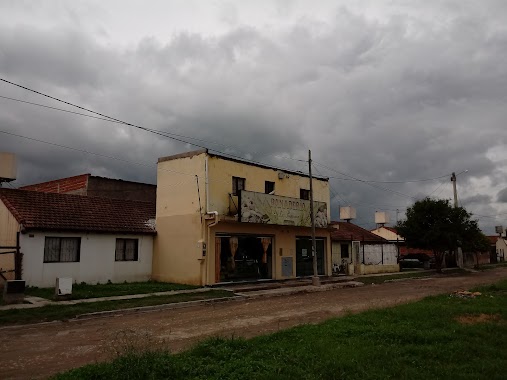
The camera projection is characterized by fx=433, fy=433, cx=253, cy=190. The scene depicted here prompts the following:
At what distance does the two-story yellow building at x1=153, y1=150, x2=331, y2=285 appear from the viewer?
2284 centimetres

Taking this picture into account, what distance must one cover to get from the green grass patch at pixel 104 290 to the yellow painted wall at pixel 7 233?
1.70 meters

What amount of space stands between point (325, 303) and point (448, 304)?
4633 mm

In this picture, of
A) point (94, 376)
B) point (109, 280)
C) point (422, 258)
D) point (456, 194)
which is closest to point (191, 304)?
point (109, 280)

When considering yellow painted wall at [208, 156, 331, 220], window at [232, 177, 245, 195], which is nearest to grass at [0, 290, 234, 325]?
yellow painted wall at [208, 156, 331, 220]

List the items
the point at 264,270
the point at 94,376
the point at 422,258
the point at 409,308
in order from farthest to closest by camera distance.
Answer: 1. the point at 422,258
2. the point at 264,270
3. the point at 409,308
4. the point at 94,376

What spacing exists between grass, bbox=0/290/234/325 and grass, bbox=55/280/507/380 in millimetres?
7590

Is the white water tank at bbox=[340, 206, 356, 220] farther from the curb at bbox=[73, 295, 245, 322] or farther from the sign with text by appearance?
the curb at bbox=[73, 295, 245, 322]

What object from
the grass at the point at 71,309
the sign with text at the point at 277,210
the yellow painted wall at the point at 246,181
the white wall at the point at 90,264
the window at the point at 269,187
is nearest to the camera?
the grass at the point at 71,309

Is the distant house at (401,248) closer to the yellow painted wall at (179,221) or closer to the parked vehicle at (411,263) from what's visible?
the parked vehicle at (411,263)

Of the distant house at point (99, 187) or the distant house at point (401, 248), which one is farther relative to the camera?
the distant house at point (401, 248)

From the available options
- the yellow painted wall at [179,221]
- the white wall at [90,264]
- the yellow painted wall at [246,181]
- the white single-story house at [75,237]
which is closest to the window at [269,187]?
the yellow painted wall at [246,181]

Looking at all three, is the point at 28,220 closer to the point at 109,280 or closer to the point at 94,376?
the point at 109,280

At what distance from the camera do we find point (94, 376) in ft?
21.2

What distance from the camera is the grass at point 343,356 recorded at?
21.6 feet
